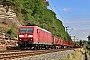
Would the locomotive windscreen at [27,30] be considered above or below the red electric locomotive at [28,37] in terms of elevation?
above

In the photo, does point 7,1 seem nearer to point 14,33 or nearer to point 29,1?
point 14,33

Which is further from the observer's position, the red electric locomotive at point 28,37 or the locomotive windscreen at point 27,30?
the locomotive windscreen at point 27,30

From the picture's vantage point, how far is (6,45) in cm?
3281

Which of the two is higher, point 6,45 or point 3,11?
point 3,11

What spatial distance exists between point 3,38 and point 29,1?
27.9 metres

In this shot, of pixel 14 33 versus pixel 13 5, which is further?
pixel 13 5

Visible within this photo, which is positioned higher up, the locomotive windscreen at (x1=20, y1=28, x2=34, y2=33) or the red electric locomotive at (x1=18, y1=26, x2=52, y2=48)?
the locomotive windscreen at (x1=20, y1=28, x2=34, y2=33)

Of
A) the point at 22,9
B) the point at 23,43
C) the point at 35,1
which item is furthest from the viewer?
the point at 35,1

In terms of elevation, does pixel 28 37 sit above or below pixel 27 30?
below

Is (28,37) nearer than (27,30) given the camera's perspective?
Yes

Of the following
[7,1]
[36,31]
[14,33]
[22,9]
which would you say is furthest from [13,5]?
[36,31]

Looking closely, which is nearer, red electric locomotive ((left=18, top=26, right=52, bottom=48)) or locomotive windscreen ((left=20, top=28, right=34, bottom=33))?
red electric locomotive ((left=18, top=26, right=52, bottom=48))

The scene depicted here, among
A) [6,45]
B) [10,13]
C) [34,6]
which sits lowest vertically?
[6,45]

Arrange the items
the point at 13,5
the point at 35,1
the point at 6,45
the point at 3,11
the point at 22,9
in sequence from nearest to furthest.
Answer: the point at 6,45, the point at 3,11, the point at 13,5, the point at 22,9, the point at 35,1
